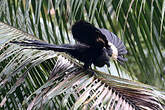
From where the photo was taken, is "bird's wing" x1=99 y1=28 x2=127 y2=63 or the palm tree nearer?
the palm tree

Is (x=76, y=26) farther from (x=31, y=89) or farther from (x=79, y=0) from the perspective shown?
(x=31, y=89)

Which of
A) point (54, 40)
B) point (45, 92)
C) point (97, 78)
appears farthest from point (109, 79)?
point (54, 40)

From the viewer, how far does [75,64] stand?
1.76 m

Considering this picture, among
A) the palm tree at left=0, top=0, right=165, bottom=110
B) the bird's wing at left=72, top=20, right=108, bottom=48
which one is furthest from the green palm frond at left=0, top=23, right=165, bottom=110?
the bird's wing at left=72, top=20, right=108, bottom=48

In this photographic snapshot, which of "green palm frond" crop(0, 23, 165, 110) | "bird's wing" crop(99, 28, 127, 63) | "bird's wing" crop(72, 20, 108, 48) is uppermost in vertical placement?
"bird's wing" crop(72, 20, 108, 48)

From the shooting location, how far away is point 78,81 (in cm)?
140

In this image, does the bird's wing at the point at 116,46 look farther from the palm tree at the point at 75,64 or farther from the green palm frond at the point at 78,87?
the green palm frond at the point at 78,87

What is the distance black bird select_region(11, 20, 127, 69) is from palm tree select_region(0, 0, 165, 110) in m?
0.07

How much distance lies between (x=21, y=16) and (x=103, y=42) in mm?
704

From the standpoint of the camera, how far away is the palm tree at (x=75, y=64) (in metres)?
1.25

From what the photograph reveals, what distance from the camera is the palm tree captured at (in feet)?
4.09

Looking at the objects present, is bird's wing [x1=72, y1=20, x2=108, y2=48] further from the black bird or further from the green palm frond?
the green palm frond

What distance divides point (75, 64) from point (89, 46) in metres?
0.18

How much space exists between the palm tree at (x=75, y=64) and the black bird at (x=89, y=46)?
0.07m
